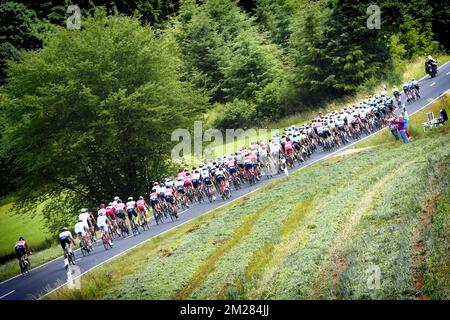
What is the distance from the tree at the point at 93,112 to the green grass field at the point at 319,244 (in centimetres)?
1363

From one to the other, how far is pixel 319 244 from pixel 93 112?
82.2ft

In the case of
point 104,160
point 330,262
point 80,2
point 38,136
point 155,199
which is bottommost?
point 330,262

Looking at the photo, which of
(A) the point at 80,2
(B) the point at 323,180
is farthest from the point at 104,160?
(A) the point at 80,2

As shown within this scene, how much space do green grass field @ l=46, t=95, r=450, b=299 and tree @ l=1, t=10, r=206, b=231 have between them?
44.7ft

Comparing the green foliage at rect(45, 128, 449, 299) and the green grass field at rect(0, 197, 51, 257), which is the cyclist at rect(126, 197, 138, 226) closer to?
the green foliage at rect(45, 128, 449, 299)

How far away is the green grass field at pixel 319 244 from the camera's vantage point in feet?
42.6

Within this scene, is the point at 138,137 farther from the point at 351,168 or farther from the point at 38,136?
the point at 351,168

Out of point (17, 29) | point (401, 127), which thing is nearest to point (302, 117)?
point (401, 127)

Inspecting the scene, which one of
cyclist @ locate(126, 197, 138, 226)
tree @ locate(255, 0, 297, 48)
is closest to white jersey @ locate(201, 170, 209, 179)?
cyclist @ locate(126, 197, 138, 226)

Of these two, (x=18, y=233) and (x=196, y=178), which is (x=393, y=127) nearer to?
(x=196, y=178)

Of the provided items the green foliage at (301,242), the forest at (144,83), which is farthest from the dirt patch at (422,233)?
the forest at (144,83)

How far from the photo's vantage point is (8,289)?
25.2 meters
